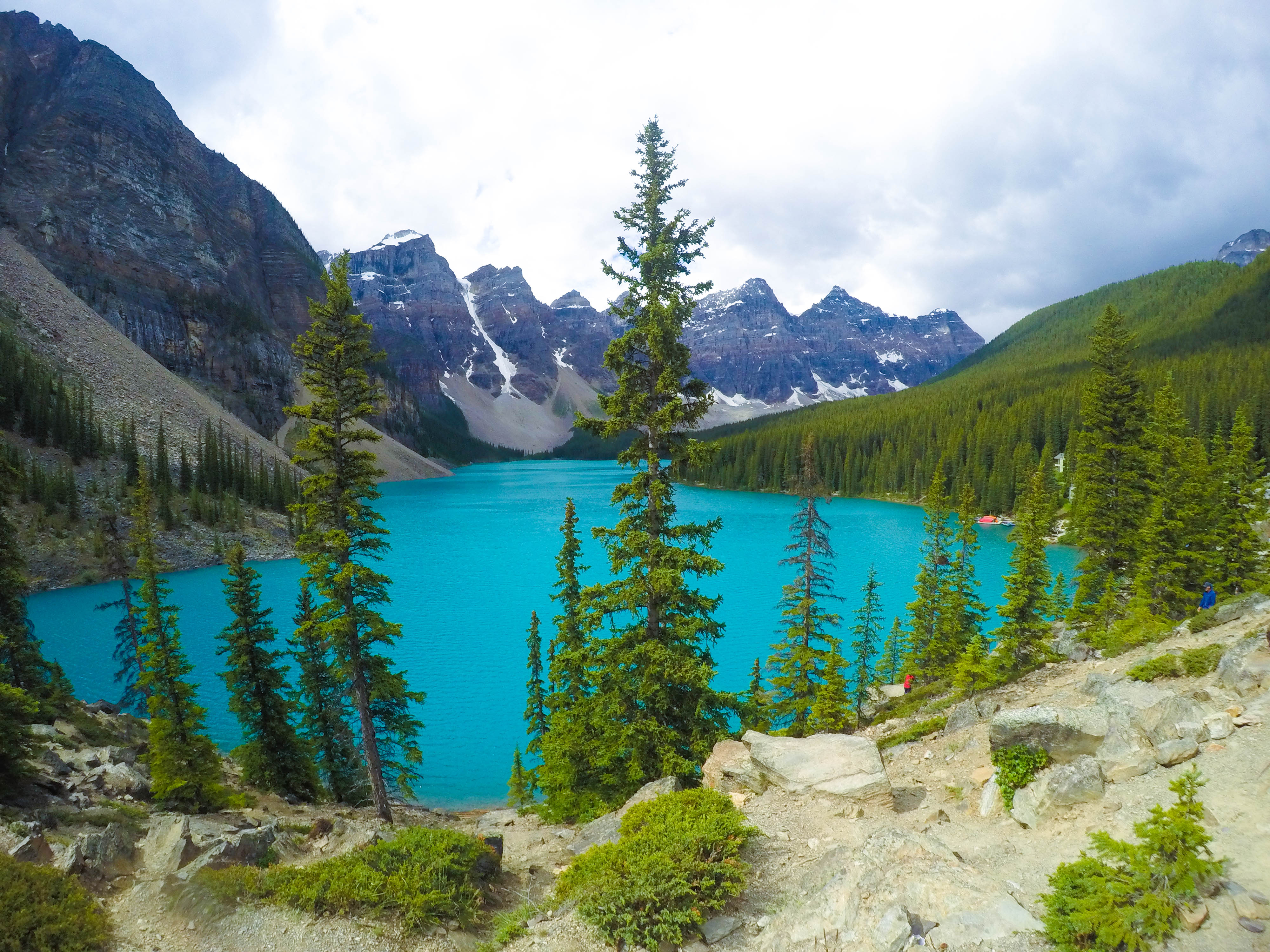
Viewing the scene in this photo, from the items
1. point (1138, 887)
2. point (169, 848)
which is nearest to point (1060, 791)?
point (1138, 887)

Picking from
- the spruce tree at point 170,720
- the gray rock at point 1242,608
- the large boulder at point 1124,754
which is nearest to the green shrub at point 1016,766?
the large boulder at point 1124,754

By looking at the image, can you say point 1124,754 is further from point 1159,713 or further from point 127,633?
point 127,633

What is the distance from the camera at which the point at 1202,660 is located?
10633 millimetres

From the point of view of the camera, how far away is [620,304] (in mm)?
13414

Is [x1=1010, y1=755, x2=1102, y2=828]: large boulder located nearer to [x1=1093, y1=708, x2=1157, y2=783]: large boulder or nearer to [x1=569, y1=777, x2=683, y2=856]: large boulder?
[x1=1093, y1=708, x2=1157, y2=783]: large boulder

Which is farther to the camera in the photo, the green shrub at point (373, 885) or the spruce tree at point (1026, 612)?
the spruce tree at point (1026, 612)

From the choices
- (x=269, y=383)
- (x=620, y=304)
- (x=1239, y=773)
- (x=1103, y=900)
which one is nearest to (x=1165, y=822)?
(x=1103, y=900)

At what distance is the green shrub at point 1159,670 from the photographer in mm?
10992

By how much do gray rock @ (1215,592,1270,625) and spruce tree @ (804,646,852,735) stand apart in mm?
9134

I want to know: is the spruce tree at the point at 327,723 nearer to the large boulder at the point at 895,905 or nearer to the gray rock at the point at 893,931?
the large boulder at the point at 895,905

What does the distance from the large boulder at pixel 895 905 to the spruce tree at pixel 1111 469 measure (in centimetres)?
2415

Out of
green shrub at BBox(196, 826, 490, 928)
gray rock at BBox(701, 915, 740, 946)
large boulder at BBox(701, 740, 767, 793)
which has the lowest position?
large boulder at BBox(701, 740, 767, 793)

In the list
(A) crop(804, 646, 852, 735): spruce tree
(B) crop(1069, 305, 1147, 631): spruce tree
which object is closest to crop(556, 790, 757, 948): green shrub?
(A) crop(804, 646, 852, 735): spruce tree

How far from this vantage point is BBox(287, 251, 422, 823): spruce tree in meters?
15.2
